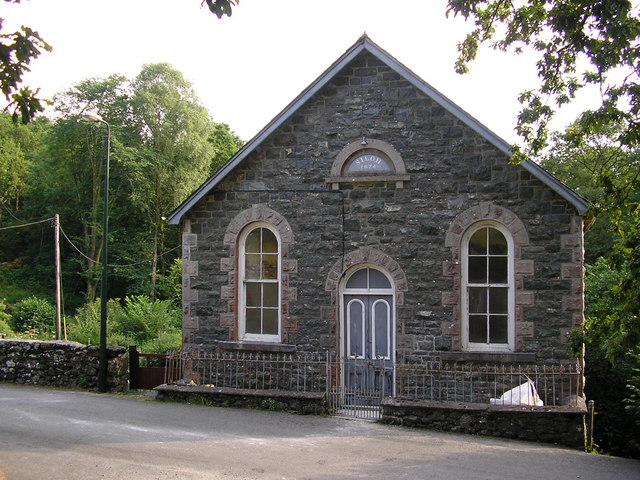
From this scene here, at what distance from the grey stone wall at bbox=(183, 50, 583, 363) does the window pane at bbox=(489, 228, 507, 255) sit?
0.38 metres

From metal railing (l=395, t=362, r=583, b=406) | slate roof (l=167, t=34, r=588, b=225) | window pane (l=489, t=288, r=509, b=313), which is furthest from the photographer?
window pane (l=489, t=288, r=509, b=313)

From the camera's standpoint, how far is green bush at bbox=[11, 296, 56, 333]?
3055 cm

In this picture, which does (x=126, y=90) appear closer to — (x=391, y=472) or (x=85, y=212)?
(x=85, y=212)

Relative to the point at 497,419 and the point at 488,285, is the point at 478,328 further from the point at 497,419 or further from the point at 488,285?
the point at 497,419

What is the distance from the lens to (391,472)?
827 centimetres

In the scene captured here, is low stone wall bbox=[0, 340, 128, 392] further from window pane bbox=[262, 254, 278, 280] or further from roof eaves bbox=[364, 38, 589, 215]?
roof eaves bbox=[364, 38, 589, 215]

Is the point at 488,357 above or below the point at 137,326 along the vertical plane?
above

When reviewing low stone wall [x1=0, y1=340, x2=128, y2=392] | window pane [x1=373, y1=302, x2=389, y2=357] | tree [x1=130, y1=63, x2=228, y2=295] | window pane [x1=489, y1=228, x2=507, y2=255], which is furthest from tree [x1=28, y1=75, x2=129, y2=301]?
window pane [x1=489, y1=228, x2=507, y2=255]

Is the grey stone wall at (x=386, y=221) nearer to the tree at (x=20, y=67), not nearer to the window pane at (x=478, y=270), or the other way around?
the window pane at (x=478, y=270)

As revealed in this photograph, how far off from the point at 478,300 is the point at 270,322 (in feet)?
13.9

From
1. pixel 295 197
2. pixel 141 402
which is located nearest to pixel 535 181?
pixel 295 197

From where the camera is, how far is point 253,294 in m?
13.5

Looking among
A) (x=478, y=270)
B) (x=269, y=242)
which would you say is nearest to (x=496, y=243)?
(x=478, y=270)

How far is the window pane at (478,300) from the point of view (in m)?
12.4
